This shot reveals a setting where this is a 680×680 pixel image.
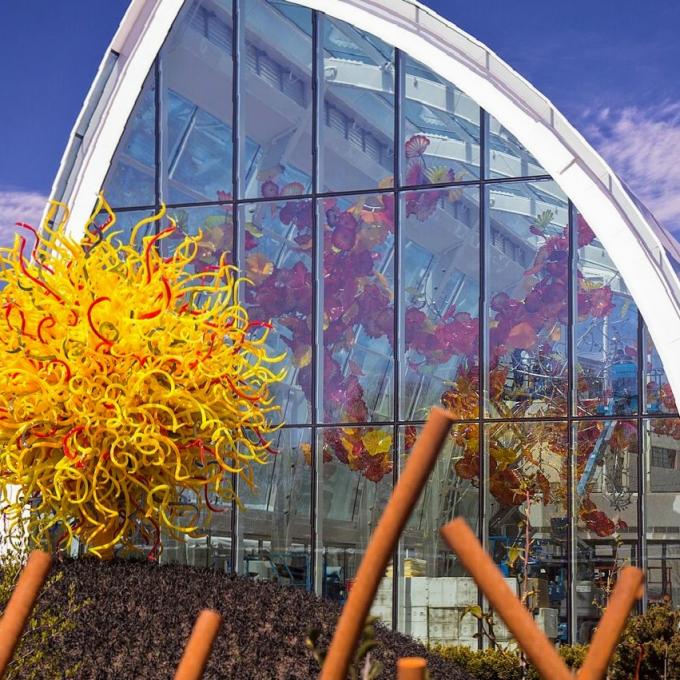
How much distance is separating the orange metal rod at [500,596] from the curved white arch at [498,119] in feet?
42.2

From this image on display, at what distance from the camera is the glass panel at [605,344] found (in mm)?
13961

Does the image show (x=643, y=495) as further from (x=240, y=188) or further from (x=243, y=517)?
(x=240, y=188)

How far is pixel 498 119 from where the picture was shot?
14.7 m

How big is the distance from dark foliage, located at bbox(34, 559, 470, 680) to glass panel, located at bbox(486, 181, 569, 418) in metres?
4.19

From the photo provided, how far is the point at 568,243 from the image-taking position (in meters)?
14.4

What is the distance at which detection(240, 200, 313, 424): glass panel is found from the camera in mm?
15047

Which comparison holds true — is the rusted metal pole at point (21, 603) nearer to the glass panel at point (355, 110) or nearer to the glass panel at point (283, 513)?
the glass panel at point (283, 513)

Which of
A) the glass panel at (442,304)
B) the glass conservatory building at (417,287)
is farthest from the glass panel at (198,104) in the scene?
the glass panel at (442,304)

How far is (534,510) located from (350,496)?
91.2 inches

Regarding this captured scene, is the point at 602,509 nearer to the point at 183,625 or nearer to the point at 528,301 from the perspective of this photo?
the point at 528,301

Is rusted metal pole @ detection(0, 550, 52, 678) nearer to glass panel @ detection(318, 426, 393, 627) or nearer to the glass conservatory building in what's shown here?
the glass conservatory building

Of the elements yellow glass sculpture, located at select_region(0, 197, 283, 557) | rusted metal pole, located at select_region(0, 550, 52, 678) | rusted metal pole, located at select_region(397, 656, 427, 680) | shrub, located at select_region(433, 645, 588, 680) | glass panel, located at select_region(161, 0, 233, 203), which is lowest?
shrub, located at select_region(433, 645, 588, 680)

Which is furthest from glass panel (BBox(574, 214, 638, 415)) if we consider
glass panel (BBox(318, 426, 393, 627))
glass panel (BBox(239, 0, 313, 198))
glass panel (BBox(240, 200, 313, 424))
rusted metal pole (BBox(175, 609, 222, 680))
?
rusted metal pole (BBox(175, 609, 222, 680))

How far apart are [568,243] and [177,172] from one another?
550cm
